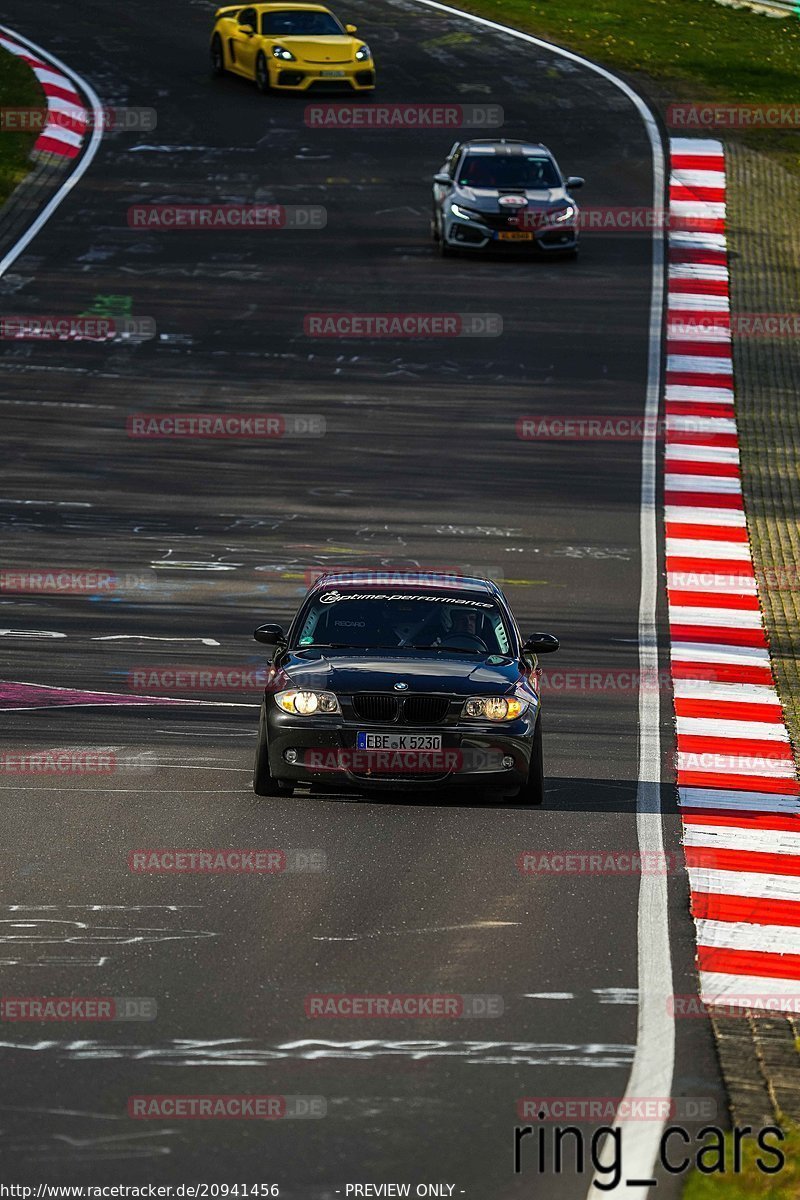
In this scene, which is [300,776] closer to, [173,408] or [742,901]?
[742,901]

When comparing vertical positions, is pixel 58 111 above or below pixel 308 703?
below

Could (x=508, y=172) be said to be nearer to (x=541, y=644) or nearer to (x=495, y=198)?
(x=495, y=198)

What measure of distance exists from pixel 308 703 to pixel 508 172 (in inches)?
878

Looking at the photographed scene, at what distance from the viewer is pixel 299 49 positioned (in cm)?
4200

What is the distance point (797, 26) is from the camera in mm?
51438

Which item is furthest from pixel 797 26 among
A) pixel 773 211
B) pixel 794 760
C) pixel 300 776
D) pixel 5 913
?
pixel 5 913

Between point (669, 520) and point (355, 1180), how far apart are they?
1787 cm

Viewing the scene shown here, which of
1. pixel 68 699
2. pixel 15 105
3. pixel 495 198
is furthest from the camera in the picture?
pixel 15 105

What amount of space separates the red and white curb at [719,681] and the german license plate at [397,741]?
5.64 feet

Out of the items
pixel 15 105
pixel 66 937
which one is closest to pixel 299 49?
pixel 15 105

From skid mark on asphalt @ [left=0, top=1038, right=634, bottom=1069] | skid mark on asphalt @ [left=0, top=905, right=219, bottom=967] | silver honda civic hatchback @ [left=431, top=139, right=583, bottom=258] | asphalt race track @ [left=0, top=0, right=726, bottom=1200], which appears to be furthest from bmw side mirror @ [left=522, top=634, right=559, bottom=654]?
silver honda civic hatchback @ [left=431, top=139, right=583, bottom=258]

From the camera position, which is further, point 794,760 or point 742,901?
point 794,760

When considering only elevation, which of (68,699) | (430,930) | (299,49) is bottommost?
(299,49)

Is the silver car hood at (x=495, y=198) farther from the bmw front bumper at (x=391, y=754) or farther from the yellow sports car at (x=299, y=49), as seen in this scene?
the bmw front bumper at (x=391, y=754)
